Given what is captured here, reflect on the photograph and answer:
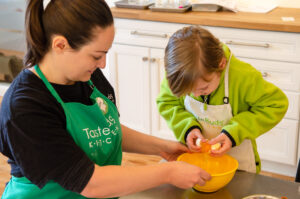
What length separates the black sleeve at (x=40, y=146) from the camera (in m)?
0.97

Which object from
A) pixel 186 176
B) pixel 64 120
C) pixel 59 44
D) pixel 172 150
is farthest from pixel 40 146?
pixel 172 150

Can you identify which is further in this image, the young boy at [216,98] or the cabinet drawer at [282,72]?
the cabinet drawer at [282,72]

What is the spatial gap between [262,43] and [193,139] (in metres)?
1.22

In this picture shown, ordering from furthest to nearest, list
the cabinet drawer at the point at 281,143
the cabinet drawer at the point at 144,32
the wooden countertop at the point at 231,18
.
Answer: the cabinet drawer at the point at 144,32
the cabinet drawer at the point at 281,143
the wooden countertop at the point at 231,18

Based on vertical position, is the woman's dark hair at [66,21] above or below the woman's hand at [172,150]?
above

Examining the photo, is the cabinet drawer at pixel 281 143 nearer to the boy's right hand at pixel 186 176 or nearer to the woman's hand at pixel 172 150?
the woman's hand at pixel 172 150

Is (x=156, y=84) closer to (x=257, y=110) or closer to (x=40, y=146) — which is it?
(x=257, y=110)

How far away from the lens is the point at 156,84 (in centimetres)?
276

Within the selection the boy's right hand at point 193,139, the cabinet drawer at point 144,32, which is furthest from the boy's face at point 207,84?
the cabinet drawer at point 144,32

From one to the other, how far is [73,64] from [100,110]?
186 mm

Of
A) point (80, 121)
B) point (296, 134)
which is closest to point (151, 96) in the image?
point (296, 134)

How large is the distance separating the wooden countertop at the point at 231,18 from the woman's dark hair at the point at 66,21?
56.9 inches

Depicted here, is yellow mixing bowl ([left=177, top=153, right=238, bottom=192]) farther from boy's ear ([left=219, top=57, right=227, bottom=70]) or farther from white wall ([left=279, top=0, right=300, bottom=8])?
white wall ([left=279, top=0, right=300, bottom=8])

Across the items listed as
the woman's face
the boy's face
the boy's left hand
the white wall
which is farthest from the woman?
the white wall
